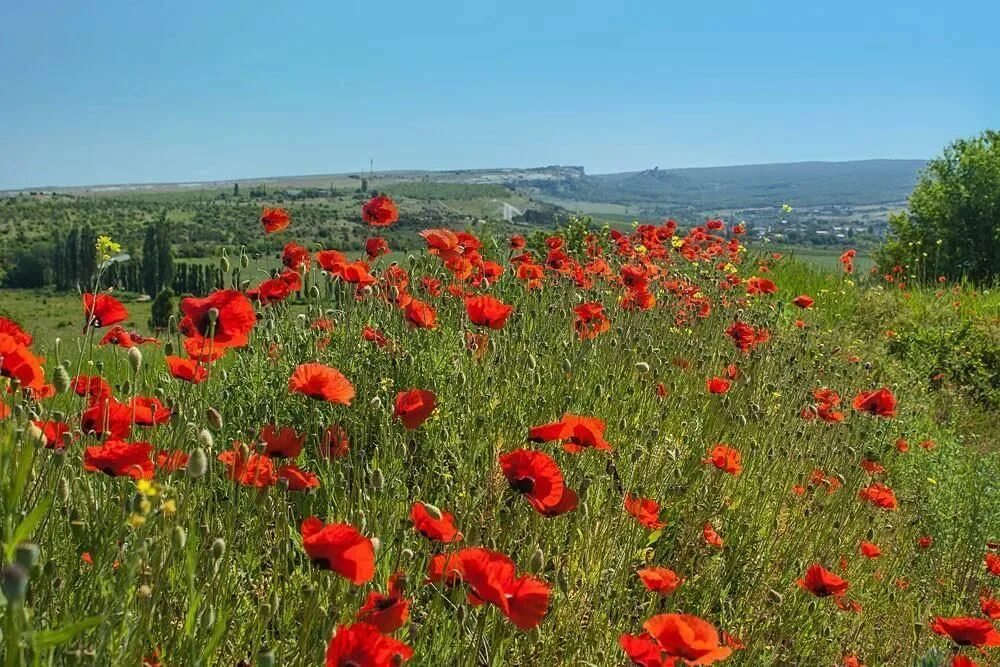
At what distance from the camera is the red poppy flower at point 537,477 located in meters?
1.76

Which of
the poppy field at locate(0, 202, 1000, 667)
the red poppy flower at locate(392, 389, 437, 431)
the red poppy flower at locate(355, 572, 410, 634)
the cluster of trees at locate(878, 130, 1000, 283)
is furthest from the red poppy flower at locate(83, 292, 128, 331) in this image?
the cluster of trees at locate(878, 130, 1000, 283)

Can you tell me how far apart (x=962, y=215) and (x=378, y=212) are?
21.3 m

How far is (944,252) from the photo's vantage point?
66.6ft

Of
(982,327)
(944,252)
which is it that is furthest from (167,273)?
(982,327)

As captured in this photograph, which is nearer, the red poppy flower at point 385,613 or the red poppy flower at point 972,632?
the red poppy flower at point 385,613

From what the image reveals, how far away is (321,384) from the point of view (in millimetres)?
2021

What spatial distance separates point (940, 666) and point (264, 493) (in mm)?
2127

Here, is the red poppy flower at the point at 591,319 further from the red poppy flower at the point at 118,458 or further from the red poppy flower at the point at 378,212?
the red poppy flower at the point at 118,458

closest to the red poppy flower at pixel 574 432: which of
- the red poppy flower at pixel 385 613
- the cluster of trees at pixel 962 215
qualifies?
the red poppy flower at pixel 385 613

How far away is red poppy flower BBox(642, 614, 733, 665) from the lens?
1443 mm

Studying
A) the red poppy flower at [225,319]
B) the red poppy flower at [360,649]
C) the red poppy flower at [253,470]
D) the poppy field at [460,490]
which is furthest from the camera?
the red poppy flower at [225,319]

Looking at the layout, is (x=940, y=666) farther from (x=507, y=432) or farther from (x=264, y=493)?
(x=264, y=493)

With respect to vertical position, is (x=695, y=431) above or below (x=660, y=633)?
below

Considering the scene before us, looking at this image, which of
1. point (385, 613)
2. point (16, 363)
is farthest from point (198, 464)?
point (16, 363)
